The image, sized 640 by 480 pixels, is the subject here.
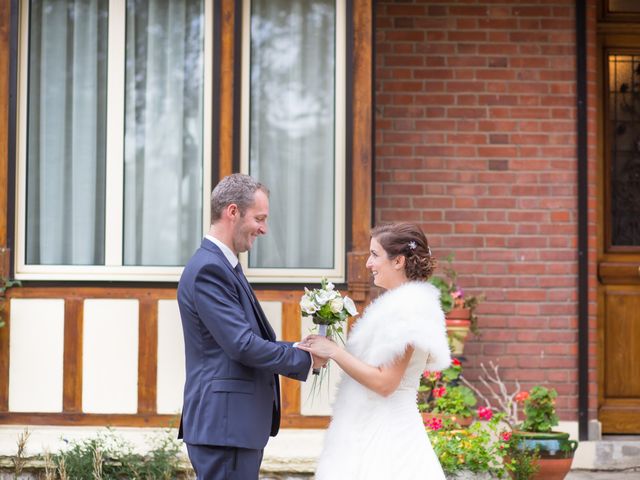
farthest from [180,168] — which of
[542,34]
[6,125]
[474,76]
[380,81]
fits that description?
[542,34]

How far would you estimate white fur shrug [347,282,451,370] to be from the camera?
367 cm

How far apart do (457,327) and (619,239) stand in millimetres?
1447

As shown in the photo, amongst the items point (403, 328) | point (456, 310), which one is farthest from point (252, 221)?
point (456, 310)

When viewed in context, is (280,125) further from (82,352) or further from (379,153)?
(82,352)

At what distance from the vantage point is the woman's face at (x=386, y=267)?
12.4 ft

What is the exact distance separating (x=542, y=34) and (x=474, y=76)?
0.55 m

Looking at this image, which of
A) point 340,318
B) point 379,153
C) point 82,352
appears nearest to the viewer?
point 340,318

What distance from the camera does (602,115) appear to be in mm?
7086

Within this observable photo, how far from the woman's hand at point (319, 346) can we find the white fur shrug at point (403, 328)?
0.51 feet

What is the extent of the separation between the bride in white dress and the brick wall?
315 cm

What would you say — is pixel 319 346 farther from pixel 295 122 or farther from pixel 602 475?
pixel 602 475

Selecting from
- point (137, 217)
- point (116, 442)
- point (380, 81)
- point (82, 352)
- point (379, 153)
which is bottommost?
point (116, 442)

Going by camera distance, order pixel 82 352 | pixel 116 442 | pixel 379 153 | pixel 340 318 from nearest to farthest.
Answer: pixel 340 318 → pixel 116 442 → pixel 82 352 → pixel 379 153

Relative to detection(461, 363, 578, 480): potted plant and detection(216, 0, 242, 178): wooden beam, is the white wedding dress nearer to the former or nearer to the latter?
detection(461, 363, 578, 480): potted plant
